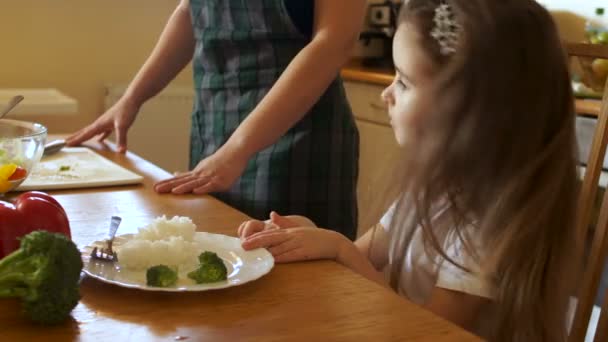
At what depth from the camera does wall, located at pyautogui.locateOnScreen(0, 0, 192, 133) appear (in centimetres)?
254

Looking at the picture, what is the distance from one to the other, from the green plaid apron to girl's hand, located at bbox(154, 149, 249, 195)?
152mm

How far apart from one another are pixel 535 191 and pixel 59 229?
0.55 metres

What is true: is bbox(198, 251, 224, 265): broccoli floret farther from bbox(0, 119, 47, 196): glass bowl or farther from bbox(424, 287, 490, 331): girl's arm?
bbox(0, 119, 47, 196): glass bowl

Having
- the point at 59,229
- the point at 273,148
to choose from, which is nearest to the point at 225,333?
the point at 59,229

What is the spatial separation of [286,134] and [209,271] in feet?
2.08

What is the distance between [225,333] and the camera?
0.72 metres

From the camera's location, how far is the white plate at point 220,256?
80 cm

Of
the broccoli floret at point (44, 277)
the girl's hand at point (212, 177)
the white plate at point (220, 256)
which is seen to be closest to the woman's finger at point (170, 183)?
the girl's hand at point (212, 177)

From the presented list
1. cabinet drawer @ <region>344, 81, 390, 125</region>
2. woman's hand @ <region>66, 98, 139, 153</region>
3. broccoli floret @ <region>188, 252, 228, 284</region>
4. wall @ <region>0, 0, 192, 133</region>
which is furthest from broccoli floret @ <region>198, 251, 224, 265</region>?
cabinet drawer @ <region>344, 81, 390, 125</region>

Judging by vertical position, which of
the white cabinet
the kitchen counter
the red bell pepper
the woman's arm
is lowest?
the white cabinet

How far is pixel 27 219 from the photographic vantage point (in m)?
0.85

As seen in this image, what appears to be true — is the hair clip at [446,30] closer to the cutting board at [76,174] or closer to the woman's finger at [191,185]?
the woman's finger at [191,185]

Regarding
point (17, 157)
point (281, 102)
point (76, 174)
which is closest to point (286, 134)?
point (281, 102)

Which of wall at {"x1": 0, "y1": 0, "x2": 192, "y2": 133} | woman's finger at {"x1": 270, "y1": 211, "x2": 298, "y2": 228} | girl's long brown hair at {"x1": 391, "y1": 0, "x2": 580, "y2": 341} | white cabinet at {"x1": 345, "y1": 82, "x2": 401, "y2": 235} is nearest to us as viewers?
girl's long brown hair at {"x1": 391, "y1": 0, "x2": 580, "y2": 341}
